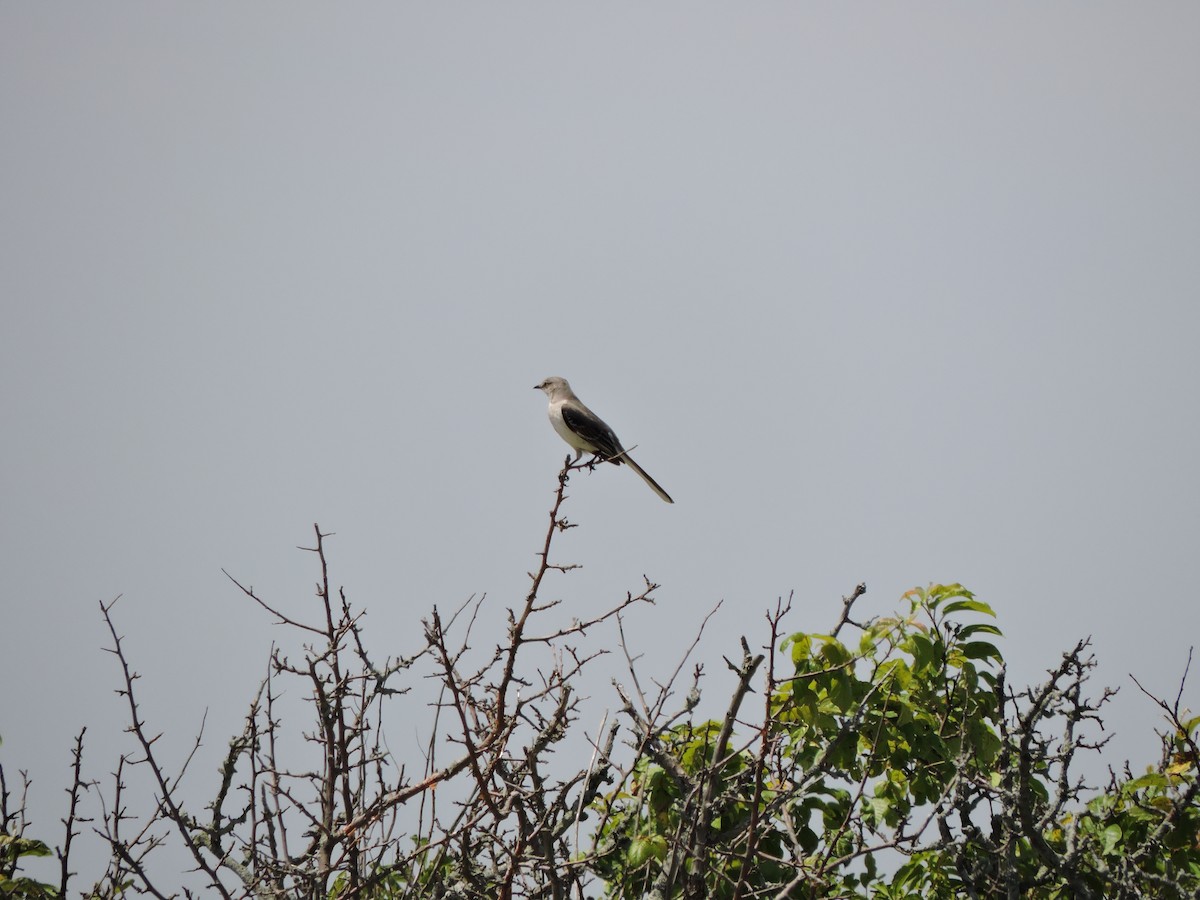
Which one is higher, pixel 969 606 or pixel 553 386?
pixel 553 386

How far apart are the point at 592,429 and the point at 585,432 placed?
81 millimetres

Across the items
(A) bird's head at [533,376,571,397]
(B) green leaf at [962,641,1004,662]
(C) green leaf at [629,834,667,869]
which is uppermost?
(A) bird's head at [533,376,571,397]

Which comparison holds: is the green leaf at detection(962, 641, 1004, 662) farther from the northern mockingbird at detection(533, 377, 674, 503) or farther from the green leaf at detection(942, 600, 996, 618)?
the northern mockingbird at detection(533, 377, 674, 503)

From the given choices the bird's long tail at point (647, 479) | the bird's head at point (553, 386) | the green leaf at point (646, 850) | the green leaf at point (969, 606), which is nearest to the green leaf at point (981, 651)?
the green leaf at point (969, 606)

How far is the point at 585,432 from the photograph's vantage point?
35.8 feet

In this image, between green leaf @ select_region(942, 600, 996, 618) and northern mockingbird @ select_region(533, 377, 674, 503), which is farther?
northern mockingbird @ select_region(533, 377, 674, 503)

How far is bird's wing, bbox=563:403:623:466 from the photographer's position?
10.8m

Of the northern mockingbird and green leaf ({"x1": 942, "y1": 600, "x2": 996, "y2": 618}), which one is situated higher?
the northern mockingbird


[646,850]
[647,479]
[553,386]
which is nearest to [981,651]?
[646,850]

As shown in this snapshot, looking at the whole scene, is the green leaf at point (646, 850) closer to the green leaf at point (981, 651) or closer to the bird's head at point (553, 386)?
the green leaf at point (981, 651)

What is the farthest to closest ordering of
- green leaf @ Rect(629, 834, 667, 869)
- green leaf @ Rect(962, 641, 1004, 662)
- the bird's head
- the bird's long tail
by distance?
1. the bird's head
2. the bird's long tail
3. green leaf @ Rect(962, 641, 1004, 662)
4. green leaf @ Rect(629, 834, 667, 869)

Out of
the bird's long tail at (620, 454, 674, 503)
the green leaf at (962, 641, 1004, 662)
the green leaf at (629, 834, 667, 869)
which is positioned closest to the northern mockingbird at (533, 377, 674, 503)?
the bird's long tail at (620, 454, 674, 503)

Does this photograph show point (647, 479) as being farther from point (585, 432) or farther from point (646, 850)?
point (646, 850)

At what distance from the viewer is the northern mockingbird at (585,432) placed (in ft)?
33.8
